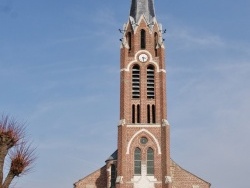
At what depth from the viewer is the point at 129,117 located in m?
42.0

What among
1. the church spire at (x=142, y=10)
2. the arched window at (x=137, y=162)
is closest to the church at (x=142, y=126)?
the arched window at (x=137, y=162)

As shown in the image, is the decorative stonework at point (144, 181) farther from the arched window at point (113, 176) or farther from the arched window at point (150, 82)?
the arched window at point (150, 82)

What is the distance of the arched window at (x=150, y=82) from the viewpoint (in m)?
42.9

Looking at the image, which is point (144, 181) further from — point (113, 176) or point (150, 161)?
point (113, 176)

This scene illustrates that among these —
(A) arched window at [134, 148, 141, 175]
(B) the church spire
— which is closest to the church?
(A) arched window at [134, 148, 141, 175]

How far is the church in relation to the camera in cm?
3991

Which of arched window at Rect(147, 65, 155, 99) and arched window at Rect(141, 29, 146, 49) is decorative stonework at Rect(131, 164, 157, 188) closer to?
arched window at Rect(147, 65, 155, 99)

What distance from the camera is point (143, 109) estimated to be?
42094 mm

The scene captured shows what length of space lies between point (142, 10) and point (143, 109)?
1133 centimetres

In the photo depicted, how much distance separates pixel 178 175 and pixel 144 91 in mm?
7995

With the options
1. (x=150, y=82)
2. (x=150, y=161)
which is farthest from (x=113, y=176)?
(x=150, y=82)

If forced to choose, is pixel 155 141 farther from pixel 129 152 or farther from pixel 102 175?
pixel 102 175

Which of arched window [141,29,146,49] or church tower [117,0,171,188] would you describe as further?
arched window [141,29,146,49]

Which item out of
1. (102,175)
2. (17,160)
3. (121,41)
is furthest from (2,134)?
(121,41)
